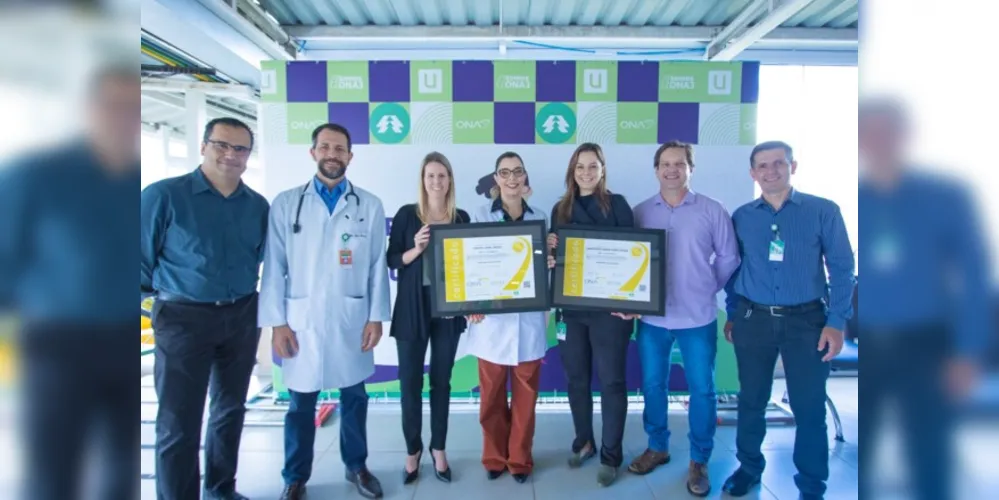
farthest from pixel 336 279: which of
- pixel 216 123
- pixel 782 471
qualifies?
pixel 782 471

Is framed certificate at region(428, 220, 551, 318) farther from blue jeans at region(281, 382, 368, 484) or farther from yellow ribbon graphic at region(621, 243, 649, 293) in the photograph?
blue jeans at region(281, 382, 368, 484)

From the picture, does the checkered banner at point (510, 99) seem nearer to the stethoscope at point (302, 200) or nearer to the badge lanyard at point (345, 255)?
the stethoscope at point (302, 200)

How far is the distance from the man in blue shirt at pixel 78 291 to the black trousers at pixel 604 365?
2.44 m

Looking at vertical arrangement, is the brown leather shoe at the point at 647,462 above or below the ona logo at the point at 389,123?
below

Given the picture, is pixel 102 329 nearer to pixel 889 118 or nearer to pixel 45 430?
pixel 45 430

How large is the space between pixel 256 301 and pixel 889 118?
2.63 meters

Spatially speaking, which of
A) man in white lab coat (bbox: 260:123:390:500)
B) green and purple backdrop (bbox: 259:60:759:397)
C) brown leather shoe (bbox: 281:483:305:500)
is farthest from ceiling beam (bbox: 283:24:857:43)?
brown leather shoe (bbox: 281:483:305:500)

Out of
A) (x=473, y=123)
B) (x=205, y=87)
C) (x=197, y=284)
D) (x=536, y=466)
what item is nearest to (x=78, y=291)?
(x=197, y=284)

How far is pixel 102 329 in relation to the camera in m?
0.44

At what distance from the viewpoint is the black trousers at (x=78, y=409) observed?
399mm

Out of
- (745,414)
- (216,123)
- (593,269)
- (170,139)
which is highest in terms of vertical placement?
(170,139)

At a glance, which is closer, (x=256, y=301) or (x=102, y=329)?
(x=102, y=329)

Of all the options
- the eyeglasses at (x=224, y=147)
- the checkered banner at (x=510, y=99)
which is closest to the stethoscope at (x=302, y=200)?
the eyeglasses at (x=224, y=147)

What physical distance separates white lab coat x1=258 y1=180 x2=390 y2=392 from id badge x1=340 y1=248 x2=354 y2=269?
10mm
